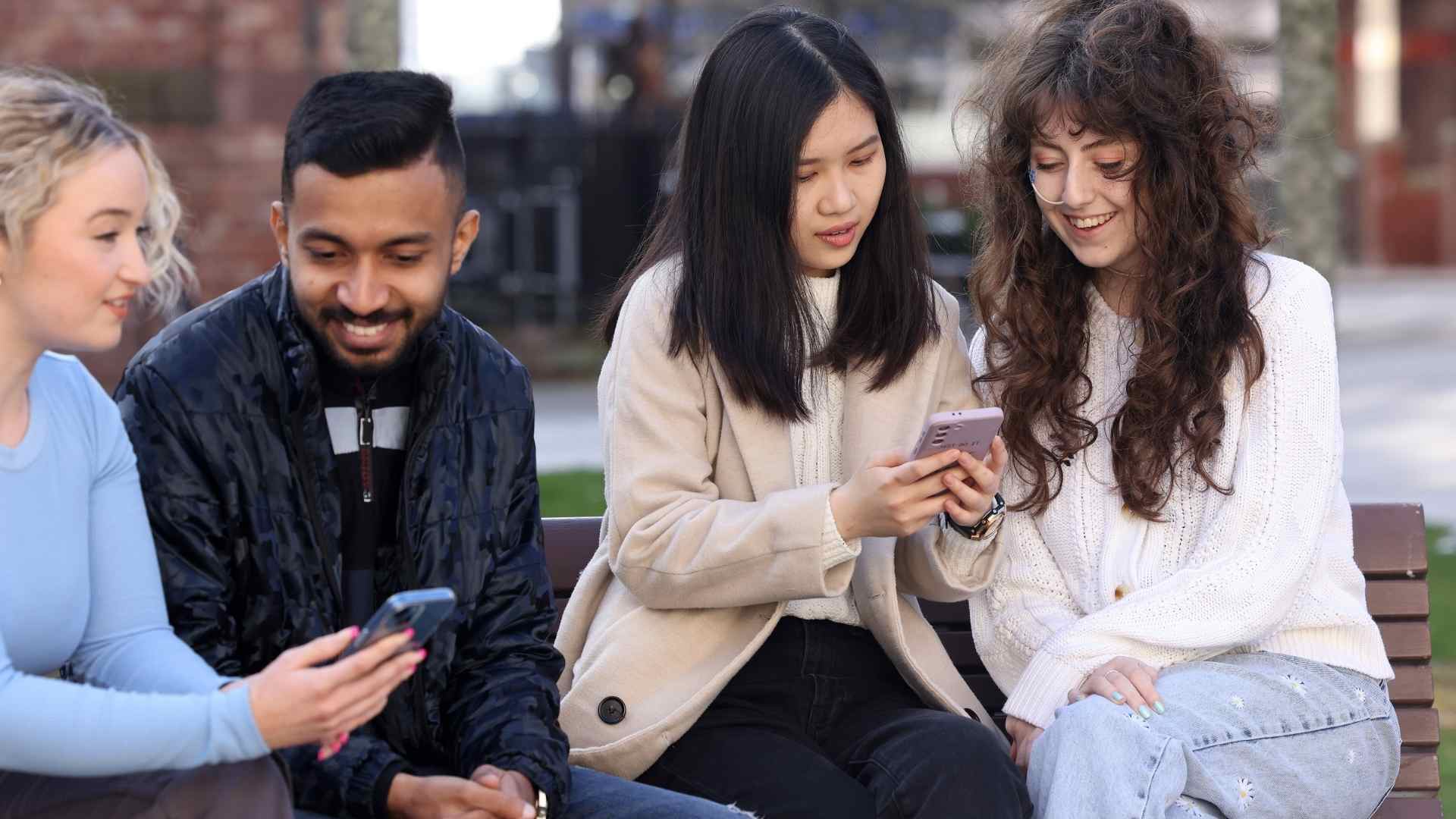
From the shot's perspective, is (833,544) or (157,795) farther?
(833,544)

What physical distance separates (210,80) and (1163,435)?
28.6ft

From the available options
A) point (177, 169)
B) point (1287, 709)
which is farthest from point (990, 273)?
point (177, 169)

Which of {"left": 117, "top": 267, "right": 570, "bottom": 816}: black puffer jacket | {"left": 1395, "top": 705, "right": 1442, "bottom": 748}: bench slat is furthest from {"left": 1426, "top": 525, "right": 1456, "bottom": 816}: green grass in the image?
{"left": 117, "top": 267, "right": 570, "bottom": 816}: black puffer jacket

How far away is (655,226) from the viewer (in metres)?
3.66

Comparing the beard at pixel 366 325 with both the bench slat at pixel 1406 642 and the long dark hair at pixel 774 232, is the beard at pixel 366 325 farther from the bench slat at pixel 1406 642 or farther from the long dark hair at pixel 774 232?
the bench slat at pixel 1406 642

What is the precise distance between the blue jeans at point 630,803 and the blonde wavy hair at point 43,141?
1.07 metres

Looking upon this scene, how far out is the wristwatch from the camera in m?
3.28

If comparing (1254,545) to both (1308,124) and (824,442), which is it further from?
(1308,124)

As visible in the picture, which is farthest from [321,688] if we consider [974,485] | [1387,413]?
[1387,413]

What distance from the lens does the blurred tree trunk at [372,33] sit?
7105 millimetres

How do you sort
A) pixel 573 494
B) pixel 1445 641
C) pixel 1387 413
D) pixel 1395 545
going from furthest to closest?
pixel 1387 413 → pixel 573 494 → pixel 1445 641 → pixel 1395 545

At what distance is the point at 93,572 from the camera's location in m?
2.73

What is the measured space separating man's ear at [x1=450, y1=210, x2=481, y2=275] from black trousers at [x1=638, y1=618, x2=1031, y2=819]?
0.88m

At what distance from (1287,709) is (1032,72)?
48.5 inches
